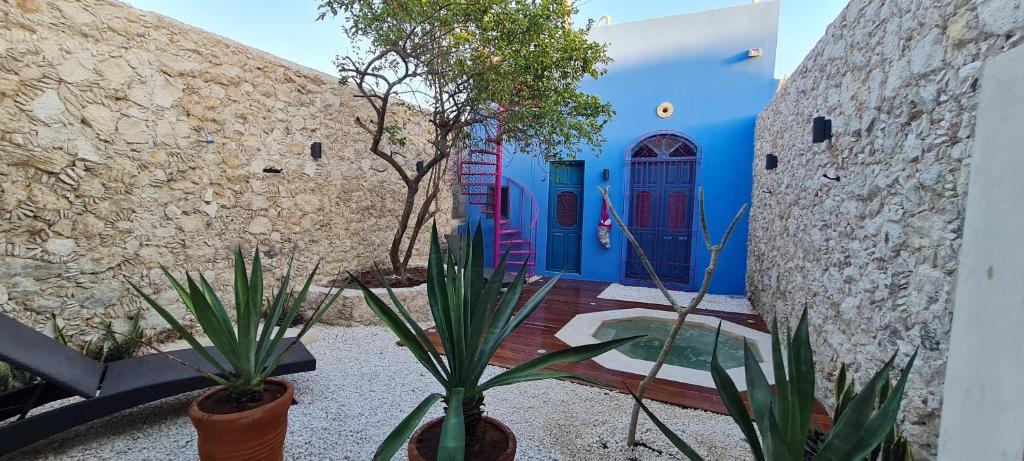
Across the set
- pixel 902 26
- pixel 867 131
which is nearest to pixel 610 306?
pixel 867 131

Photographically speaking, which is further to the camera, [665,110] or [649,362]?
[665,110]

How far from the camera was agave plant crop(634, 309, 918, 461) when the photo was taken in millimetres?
903

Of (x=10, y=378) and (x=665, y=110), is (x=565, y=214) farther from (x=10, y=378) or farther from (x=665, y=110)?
(x=10, y=378)

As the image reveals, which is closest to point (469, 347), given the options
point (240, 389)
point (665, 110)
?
point (240, 389)

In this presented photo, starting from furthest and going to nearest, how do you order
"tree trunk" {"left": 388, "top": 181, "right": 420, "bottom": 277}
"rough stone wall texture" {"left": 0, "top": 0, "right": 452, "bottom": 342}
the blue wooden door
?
the blue wooden door < "tree trunk" {"left": 388, "top": 181, "right": 420, "bottom": 277} < "rough stone wall texture" {"left": 0, "top": 0, "right": 452, "bottom": 342}

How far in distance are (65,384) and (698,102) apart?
21.5 feet

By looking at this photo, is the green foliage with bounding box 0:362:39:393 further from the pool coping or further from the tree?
the pool coping

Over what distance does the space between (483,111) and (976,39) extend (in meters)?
3.36

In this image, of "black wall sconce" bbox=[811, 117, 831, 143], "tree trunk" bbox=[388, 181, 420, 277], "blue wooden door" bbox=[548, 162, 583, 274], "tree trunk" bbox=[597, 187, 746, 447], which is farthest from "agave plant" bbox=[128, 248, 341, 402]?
"blue wooden door" bbox=[548, 162, 583, 274]

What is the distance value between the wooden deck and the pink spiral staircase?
817mm

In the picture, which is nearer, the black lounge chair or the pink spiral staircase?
the black lounge chair

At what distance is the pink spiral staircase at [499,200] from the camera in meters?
5.77

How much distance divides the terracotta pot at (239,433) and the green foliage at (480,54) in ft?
9.41

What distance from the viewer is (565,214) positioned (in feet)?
21.3
